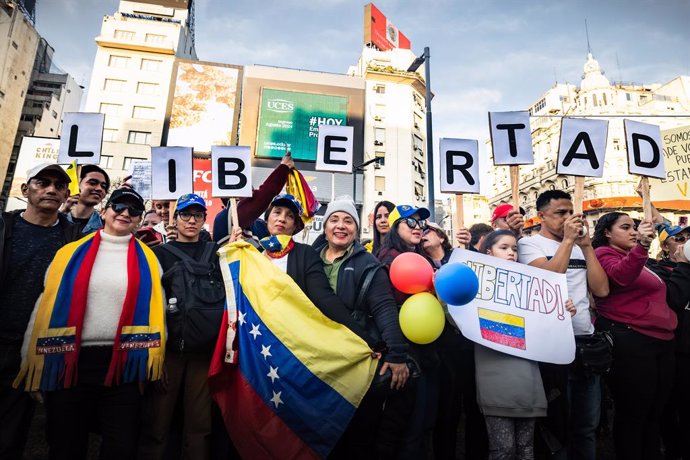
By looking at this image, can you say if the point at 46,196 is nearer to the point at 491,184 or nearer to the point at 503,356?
the point at 503,356

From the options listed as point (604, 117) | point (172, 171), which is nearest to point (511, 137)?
point (172, 171)

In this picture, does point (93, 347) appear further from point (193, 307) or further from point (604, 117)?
point (604, 117)

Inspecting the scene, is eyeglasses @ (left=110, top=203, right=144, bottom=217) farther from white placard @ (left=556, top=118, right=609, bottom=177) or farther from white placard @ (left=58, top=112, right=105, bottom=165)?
white placard @ (left=556, top=118, right=609, bottom=177)

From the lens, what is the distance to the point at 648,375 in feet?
8.78

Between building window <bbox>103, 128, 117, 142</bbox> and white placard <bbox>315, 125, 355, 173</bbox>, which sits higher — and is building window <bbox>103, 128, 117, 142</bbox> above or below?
above

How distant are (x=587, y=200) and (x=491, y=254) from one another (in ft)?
148

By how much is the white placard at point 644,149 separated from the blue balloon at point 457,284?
267 cm

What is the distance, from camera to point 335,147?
463 centimetres

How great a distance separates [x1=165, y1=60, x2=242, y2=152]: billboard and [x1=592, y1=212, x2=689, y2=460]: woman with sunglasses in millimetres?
27745

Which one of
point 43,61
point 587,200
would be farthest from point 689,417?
point 43,61

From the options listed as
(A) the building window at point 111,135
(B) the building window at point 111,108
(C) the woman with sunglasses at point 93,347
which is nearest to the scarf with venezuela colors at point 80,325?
(C) the woman with sunglasses at point 93,347

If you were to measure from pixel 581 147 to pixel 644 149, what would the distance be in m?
0.68

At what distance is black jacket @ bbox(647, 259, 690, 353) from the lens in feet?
9.74

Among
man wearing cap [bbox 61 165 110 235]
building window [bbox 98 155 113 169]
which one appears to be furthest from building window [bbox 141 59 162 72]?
man wearing cap [bbox 61 165 110 235]
